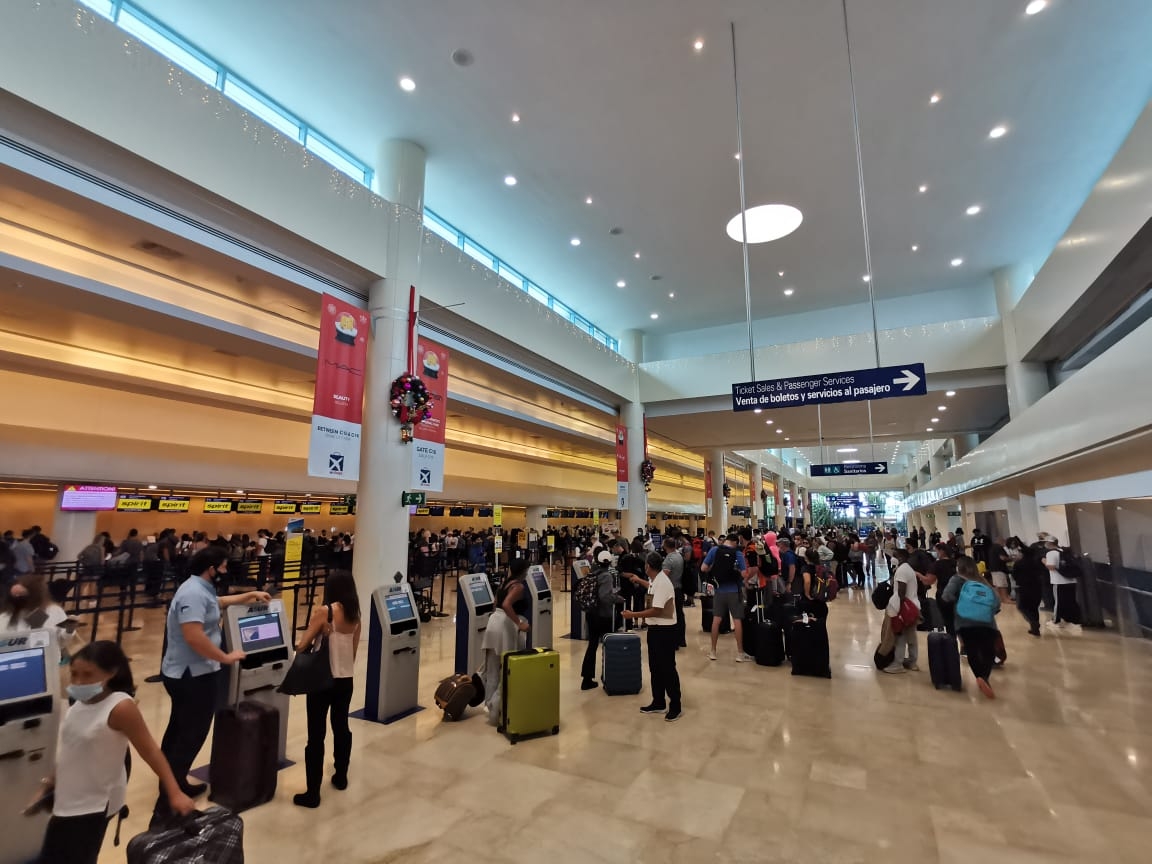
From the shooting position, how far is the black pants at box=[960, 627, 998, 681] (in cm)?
602

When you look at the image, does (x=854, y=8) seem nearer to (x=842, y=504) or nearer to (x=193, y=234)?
(x=193, y=234)

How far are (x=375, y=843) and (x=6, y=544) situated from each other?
11905mm

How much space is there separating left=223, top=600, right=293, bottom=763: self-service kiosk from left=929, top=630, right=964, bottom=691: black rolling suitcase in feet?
21.8

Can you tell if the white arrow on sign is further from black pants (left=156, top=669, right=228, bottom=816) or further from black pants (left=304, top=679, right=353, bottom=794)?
black pants (left=156, top=669, right=228, bottom=816)

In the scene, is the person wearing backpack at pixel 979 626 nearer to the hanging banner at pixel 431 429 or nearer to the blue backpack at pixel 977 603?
the blue backpack at pixel 977 603

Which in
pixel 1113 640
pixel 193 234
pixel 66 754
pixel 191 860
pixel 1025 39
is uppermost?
pixel 1025 39

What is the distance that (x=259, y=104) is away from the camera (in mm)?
9617

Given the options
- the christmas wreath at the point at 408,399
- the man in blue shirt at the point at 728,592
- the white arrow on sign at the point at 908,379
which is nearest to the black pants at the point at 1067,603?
the white arrow on sign at the point at 908,379

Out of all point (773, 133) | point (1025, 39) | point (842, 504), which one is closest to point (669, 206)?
point (773, 133)

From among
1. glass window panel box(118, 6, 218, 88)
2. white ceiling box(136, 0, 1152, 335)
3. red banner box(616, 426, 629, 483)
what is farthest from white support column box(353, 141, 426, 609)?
red banner box(616, 426, 629, 483)

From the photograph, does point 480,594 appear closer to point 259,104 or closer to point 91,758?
point 91,758

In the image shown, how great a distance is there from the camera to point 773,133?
10.2m

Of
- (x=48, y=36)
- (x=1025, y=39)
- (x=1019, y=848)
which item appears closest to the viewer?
(x=1019, y=848)

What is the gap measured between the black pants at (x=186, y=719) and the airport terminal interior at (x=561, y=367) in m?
0.05
